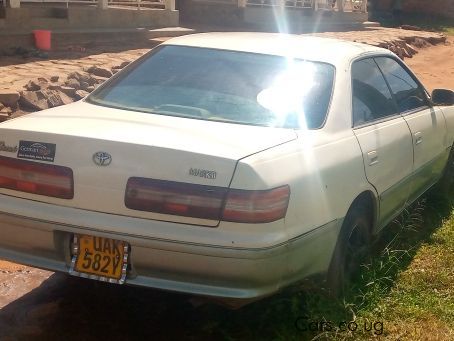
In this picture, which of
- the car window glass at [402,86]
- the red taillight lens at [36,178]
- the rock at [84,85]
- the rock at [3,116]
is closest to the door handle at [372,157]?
the car window glass at [402,86]

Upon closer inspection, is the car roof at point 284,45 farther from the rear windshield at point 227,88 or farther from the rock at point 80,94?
the rock at point 80,94

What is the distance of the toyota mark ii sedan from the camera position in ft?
11.0

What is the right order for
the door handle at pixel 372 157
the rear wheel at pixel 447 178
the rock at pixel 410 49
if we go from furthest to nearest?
the rock at pixel 410 49, the rear wheel at pixel 447 178, the door handle at pixel 372 157

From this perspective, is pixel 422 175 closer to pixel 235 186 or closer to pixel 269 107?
pixel 269 107

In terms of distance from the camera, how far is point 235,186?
3.33 m

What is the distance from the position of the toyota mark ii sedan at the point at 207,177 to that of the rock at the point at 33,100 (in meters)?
3.89

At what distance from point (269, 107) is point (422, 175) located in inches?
74.6

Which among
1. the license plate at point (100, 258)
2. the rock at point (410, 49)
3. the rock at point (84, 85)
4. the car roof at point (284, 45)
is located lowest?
the rock at point (410, 49)

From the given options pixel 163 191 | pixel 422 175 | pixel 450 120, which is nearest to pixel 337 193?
pixel 163 191

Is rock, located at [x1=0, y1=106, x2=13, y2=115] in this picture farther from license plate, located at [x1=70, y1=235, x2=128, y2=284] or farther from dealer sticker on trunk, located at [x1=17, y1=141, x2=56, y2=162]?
license plate, located at [x1=70, y1=235, x2=128, y2=284]

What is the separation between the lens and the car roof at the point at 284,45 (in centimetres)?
457

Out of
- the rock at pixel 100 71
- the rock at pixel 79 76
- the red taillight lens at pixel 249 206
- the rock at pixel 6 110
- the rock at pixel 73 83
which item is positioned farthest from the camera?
the rock at pixel 100 71

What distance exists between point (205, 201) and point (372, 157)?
4.57 ft

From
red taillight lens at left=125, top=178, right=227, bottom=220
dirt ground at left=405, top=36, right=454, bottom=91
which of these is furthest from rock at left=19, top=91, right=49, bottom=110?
dirt ground at left=405, top=36, right=454, bottom=91
